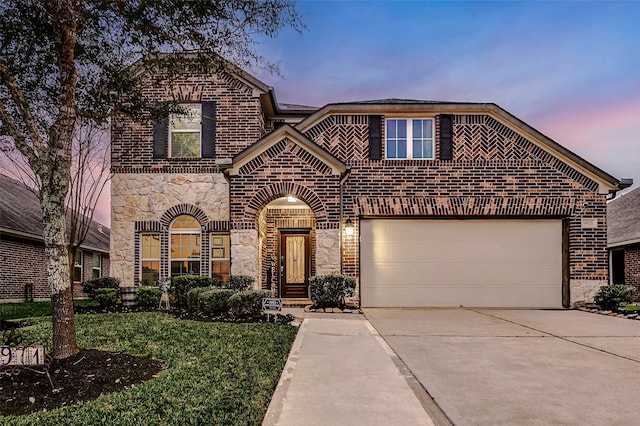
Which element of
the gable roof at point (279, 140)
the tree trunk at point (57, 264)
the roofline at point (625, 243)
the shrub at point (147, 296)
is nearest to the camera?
the tree trunk at point (57, 264)

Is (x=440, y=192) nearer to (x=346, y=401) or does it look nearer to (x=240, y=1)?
(x=240, y=1)

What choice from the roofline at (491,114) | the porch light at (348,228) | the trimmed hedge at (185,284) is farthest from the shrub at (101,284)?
the roofline at (491,114)

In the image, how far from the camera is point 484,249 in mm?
13211

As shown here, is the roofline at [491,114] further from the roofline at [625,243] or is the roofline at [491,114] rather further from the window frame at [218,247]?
the roofline at [625,243]

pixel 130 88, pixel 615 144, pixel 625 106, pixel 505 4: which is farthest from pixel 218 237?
pixel 615 144

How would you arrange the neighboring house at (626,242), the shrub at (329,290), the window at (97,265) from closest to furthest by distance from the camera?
the shrub at (329,290) → the neighboring house at (626,242) → the window at (97,265)

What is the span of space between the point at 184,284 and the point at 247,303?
10.0 feet

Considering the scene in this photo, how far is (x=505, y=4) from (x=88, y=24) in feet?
40.3

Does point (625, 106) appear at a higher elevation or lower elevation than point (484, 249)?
higher

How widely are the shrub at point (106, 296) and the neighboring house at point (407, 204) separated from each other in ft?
4.09

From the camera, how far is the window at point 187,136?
14133 millimetres

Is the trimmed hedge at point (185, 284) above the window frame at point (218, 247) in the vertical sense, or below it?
below

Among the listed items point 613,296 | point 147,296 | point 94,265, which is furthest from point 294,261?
point 94,265

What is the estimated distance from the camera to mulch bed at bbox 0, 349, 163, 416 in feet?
14.1
